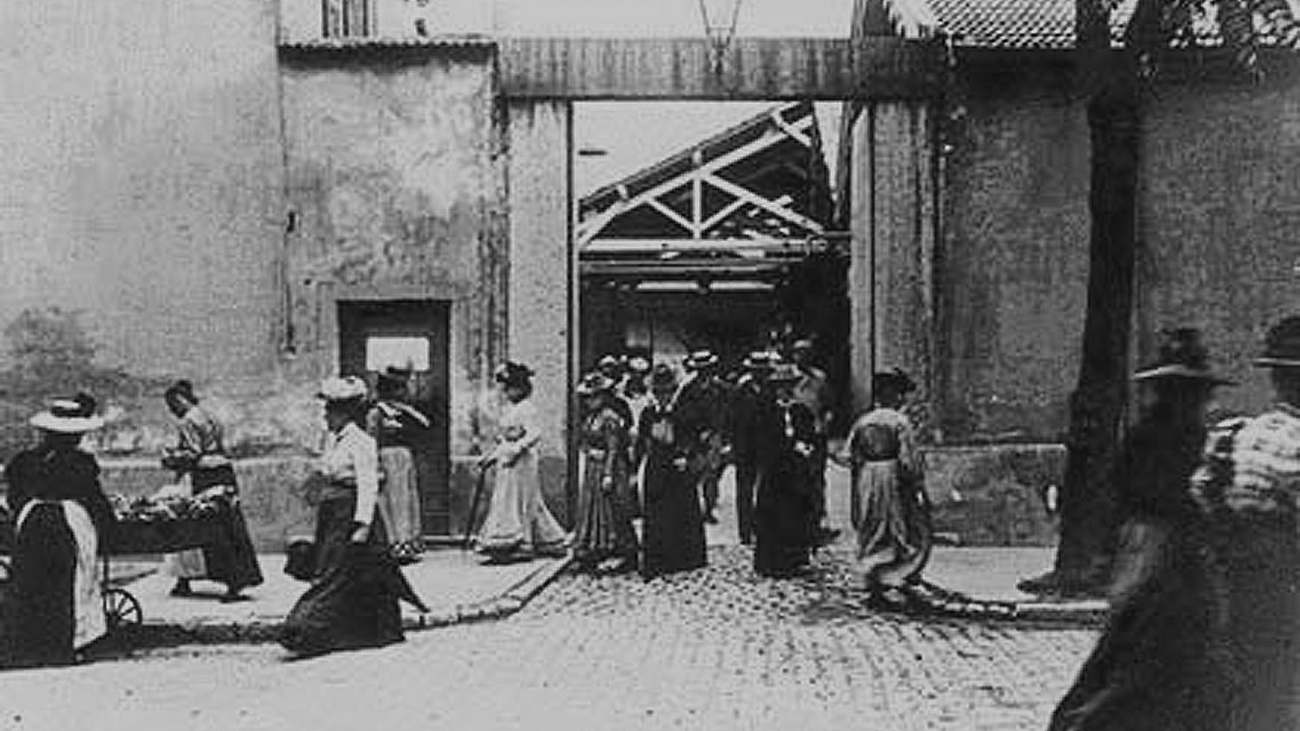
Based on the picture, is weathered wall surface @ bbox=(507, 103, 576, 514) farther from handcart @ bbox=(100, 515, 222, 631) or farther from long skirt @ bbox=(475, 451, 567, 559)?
handcart @ bbox=(100, 515, 222, 631)

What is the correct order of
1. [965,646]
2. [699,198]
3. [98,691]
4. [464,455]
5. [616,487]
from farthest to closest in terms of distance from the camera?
[699,198] → [464,455] → [616,487] → [965,646] → [98,691]

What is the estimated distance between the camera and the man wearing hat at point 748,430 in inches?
566

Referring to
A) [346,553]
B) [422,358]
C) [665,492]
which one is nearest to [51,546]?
[346,553]

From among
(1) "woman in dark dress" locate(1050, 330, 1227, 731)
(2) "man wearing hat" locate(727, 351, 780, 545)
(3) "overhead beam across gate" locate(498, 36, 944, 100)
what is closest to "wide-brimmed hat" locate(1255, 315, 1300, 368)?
(1) "woman in dark dress" locate(1050, 330, 1227, 731)

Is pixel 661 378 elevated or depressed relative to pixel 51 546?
elevated

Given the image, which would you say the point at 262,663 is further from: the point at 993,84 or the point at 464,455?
the point at 993,84

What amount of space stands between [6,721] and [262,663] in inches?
81.3

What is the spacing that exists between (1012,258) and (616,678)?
7.44 metres

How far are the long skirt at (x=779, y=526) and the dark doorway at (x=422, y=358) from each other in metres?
2.79

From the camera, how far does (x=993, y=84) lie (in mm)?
15125

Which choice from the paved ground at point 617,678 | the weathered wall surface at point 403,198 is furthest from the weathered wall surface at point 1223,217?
the weathered wall surface at point 403,198

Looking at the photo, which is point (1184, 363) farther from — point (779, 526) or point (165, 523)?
point (779, 526)

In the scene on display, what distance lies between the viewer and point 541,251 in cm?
1513

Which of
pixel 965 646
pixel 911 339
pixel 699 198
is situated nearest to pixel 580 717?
pixel 965 646
